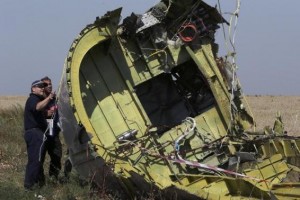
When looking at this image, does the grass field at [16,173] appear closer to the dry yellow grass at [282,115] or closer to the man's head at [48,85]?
the man's head at [48,85]

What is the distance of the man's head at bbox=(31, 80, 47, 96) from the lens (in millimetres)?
8773

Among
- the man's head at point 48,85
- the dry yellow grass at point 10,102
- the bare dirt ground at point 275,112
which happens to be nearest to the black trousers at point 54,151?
the man's head at point 48,85

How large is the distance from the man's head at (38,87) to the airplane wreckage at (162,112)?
0.60 m

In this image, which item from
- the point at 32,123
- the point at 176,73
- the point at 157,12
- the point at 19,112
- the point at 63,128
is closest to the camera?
the point at 63,128

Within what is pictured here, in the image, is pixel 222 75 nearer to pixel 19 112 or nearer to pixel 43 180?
pixel 43 180

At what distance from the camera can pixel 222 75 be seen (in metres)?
9.68

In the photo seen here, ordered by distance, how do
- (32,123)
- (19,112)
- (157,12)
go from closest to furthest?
(32,123) < (157,12) < (19,112)

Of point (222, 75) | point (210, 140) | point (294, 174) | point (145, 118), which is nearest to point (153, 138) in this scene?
Result: point (145, 118)

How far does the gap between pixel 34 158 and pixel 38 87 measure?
43.6 inches

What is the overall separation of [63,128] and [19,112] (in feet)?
36.5

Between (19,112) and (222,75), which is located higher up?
(19,112)

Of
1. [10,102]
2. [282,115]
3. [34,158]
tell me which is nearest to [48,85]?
[34,158]

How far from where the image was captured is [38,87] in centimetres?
878

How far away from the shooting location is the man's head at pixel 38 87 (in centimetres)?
877
